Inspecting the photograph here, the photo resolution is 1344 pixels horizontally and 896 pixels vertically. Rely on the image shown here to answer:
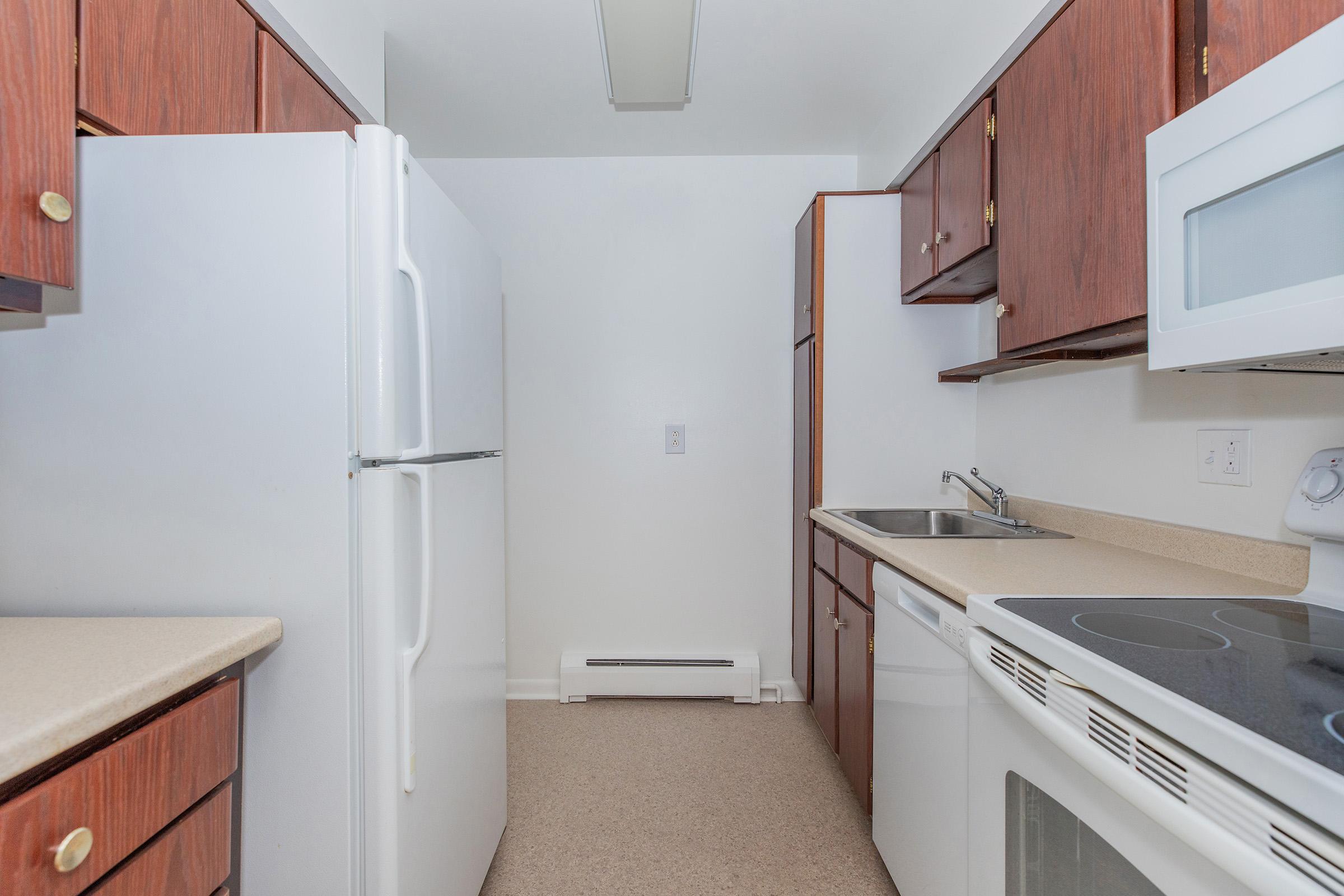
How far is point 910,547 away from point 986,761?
583 millimetres

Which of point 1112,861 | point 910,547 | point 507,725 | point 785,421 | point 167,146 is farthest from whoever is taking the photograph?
point 785,421

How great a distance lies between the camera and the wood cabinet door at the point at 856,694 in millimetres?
1757

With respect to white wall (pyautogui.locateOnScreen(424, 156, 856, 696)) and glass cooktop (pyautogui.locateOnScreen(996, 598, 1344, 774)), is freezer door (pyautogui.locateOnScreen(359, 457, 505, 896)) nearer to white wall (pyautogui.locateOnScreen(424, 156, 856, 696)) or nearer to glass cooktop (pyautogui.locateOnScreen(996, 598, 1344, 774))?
glass cooktop (pyautogui.locateOnScreen(996, 598, 1344, 774))

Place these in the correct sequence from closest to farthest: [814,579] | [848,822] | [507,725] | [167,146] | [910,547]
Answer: [167,146], [910,547], [848,822], [814,579], [507,725]

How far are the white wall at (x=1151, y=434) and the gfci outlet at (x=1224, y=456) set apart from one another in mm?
12

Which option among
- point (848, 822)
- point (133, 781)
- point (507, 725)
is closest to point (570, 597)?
point (507, 725)

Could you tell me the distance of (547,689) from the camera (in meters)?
2.82

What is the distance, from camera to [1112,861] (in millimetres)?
→ 746

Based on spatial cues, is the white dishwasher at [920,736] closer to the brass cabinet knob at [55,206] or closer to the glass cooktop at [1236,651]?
the glass cooktop at [1236,651]

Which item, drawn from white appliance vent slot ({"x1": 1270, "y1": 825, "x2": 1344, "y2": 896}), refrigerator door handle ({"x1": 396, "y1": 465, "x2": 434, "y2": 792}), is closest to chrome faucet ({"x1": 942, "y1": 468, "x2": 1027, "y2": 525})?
white appliance vent slot ({"x1": 1270, "y1": 825, "x2": 1344, "y2": 896})

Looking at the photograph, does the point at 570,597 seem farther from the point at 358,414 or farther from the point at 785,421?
the point at 358,414

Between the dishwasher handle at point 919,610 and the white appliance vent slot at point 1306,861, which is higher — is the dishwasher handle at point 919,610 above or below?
below

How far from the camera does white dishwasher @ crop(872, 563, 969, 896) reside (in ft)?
3.81

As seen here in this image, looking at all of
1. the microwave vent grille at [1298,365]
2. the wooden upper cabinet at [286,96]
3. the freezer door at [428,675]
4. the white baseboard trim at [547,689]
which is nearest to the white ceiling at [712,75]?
the wooden upper cabinet at [286,96]
